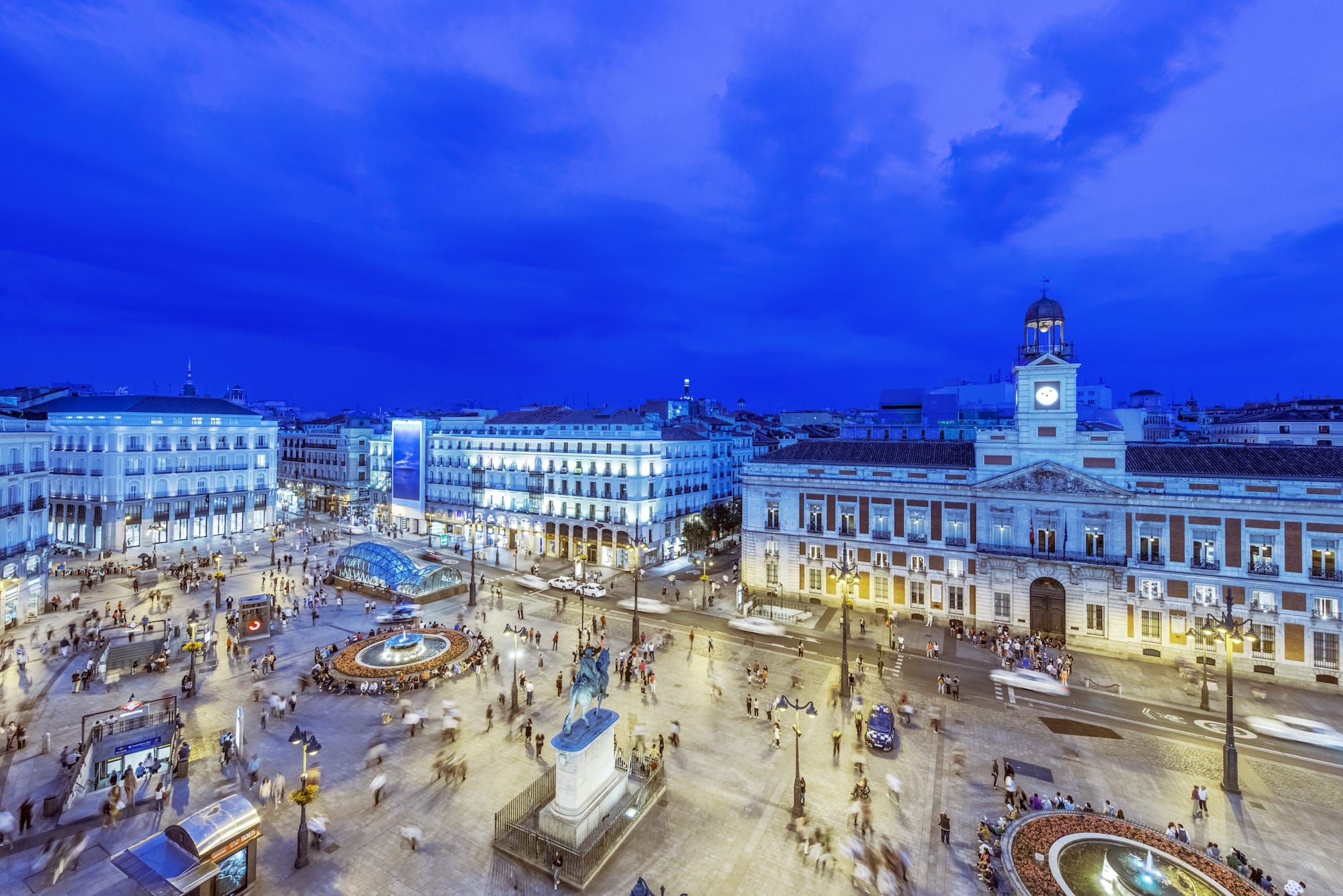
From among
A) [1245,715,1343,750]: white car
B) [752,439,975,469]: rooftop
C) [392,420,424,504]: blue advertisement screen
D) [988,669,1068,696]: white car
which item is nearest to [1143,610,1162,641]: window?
[1245,715,1343,750]: white car

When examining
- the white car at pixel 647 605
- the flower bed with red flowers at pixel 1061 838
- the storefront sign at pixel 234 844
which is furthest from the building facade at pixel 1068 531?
the storefront sign at pixel 234 844

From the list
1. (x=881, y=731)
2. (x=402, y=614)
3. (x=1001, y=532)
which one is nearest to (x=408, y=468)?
(x=402, y=614)

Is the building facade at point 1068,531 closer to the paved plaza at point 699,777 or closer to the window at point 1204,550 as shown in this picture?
the window at point 1204,550

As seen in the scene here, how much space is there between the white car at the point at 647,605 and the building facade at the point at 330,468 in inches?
2188

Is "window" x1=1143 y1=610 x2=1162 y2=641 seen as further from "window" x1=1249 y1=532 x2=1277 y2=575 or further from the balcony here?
"window" x1=1249 y1=532 x2=1277 y2=575

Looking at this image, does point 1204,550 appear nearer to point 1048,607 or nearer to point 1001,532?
point 1048,607

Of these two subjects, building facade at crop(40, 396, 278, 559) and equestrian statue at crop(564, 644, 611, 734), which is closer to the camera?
equestrian statue at crop(564, 644, 611, 734)

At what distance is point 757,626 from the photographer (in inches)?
1700

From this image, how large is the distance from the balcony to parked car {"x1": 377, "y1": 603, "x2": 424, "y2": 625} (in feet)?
135

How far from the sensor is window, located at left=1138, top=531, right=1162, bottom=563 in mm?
37312

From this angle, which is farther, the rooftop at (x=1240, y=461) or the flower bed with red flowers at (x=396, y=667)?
the rooftop at (x=1240, y=461)

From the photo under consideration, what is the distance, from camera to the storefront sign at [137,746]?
2125cm

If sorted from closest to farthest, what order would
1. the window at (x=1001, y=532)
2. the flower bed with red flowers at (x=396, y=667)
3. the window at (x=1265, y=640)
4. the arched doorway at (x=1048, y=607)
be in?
the flower bed with red flowers at (x=396, y=667)
the window at (x=1265, y=640)
the arched doorway at (x=1048, y=607)
the window at (x=1001, y=532)

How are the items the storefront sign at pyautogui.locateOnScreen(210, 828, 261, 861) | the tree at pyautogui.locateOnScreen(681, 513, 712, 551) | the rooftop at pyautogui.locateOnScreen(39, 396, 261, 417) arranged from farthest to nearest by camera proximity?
the rooftop at pyautogui.locateOnScreen(39, 396, 261, 417) < the tree at pyautogui.locateOnScreen(681, 513, 712, 551) < the storefront sign at pyautogui.locateOnScreen(210, 828, 261, 861)
